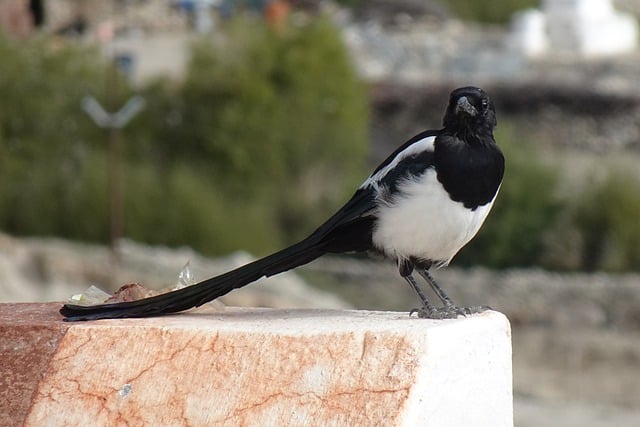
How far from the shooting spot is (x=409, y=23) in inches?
1452

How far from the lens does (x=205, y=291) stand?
4359 mm

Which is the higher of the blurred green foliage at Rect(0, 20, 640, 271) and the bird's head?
the blurred green foliage at Rect(0, 20, 640, 271)

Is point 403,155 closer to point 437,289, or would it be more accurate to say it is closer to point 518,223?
point 437,289

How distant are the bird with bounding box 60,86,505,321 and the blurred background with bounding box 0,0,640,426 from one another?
35.1ft

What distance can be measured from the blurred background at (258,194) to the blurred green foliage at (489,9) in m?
15.4

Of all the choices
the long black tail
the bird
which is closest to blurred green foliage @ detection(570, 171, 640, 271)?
the bird

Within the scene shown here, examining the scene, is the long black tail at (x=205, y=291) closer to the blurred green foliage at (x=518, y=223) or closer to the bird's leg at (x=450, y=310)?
the bird's leg at (x=450, y=310)

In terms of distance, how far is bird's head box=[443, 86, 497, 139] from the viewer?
420 centimetres

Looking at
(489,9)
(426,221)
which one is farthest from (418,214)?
(489,9)

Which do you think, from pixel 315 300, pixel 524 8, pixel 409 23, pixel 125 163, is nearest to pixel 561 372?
pixel 315 300

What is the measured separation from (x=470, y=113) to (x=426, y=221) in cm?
35

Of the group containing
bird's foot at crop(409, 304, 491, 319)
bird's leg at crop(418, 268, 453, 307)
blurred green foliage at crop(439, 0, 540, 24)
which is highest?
blurred green foliage at crop(439, 0, 540, 24)

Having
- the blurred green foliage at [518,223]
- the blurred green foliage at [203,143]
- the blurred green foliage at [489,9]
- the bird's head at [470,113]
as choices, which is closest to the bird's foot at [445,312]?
the bird's head at [470,113]

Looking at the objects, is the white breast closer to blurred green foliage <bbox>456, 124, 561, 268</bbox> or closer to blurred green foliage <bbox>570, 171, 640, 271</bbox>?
blurred green foliage <bbox>456, 124, 561, 268</bbox>
